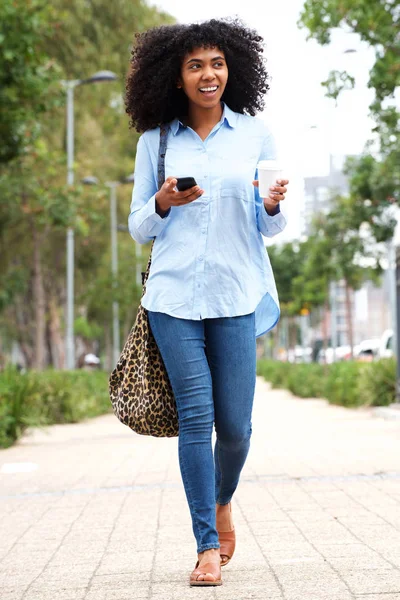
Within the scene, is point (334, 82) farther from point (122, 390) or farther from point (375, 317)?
point (375, 317)

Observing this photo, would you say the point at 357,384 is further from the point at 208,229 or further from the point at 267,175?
the point at 267,175

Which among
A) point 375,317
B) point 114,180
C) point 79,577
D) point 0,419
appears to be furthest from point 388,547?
point 375,317

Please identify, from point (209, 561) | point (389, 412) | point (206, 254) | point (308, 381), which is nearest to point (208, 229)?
point (206, 254)

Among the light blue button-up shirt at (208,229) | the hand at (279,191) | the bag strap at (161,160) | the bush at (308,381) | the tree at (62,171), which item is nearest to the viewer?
the hand at (279,191)

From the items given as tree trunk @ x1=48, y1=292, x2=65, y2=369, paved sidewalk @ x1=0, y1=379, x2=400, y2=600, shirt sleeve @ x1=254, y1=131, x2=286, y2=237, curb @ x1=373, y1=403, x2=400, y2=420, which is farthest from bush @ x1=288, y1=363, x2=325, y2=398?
shirt sleeve @ x1=254, y1=131, x2=286, y2=237

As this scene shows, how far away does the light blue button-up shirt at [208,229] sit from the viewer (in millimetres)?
4492

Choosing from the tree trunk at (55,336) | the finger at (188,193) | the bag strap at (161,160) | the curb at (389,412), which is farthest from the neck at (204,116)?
the tree trunk at (55,336)

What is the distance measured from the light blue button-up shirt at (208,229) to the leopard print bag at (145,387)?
0.29 ft

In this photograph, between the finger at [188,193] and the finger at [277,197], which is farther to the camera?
the finger at [277,197]

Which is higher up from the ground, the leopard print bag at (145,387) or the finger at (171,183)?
the finger at (171,183)

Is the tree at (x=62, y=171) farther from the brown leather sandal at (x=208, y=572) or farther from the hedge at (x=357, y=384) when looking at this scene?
the brown leather sandal at (x=208, y=572)

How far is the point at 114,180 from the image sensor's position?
3812 centimetres

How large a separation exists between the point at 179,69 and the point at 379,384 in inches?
617

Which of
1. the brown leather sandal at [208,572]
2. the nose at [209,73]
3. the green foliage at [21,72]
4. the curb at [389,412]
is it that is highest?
the green foliage at [21,72]
